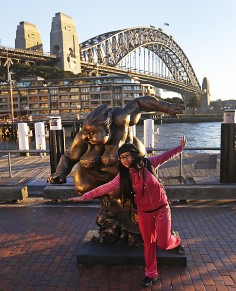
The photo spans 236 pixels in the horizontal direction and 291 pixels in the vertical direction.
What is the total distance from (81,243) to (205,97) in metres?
128

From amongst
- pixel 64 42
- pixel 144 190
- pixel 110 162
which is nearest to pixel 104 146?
pixel 110 162

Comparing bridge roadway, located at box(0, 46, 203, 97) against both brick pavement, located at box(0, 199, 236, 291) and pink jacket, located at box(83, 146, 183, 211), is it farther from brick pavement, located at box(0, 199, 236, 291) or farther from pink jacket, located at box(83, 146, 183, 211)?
pink jacket, located at box(83, 146, 183, 211)

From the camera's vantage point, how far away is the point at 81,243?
4.66 metres

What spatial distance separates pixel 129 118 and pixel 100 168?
781 mm

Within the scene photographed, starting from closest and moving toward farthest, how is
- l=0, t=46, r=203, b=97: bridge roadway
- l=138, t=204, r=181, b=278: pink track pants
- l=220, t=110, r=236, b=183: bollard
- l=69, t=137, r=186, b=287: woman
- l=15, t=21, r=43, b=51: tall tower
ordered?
l=69, t=137, r=186, b=287: woman, l=138, t=204, r=181, b=278: pink track pants, l=220, t=110, r=236, b=183: bollard, l=0, t=46, r=203, b=97: bridge roadway, l=15, t=21, r=43, b=51: tall tower

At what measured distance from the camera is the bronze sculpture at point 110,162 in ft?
13.3

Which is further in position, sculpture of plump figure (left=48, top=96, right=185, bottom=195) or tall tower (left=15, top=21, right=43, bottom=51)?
tall tower (left=15, top=21, right=43, bottom=51)

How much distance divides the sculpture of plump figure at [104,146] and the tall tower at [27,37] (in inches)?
3987

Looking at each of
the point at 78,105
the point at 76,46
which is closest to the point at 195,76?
the point at 76,46

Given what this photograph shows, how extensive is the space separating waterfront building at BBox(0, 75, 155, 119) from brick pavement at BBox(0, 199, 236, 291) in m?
67.8

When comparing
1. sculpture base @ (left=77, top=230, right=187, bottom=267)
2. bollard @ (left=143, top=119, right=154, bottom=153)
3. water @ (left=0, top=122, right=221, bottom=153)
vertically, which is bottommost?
water @ (left=0, top=122, right=221, bottom=153)

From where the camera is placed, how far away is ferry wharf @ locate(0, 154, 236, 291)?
3566 millimetres

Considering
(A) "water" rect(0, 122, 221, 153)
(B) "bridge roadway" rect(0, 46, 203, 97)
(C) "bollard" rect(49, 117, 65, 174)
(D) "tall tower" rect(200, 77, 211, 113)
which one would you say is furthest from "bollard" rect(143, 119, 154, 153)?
(D) "tall tower" rect(200, 77, 211, 113)

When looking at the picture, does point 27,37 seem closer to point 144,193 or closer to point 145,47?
point 145,47
